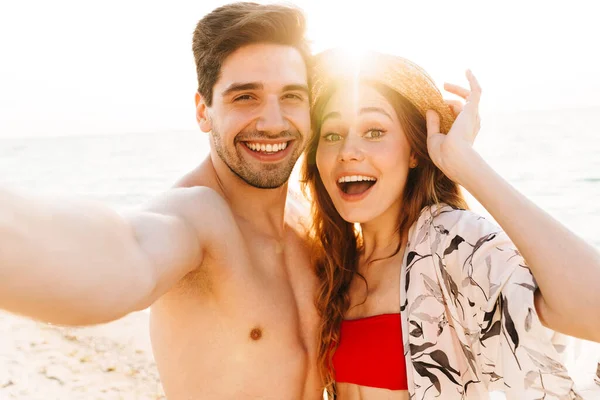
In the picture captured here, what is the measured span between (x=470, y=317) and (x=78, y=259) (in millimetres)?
1587

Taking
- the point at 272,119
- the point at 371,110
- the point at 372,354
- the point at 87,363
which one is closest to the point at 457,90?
the point at 371,110

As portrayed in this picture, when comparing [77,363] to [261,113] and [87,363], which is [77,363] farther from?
[261,113]

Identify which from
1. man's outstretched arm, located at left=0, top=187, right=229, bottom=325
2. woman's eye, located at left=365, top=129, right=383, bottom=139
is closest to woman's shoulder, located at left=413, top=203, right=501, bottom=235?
woman's eye, located at left=365, top=129, right=383, bottom=139

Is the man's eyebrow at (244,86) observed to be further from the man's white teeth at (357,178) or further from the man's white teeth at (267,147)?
the man's white teeth at (357,178)

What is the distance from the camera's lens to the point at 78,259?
4.58 feet

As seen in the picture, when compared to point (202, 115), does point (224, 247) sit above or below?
below

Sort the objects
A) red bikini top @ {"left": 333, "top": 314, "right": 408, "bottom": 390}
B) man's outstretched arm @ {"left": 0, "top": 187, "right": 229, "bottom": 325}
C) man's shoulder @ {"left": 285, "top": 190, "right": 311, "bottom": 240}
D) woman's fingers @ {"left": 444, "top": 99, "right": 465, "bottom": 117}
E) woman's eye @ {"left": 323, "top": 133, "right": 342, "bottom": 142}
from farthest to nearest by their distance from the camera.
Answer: man's shoulder @ {"left": 285, "top": 190, "right": 311, "bottom": 240} < woman's eye @ {"left": 323, "top": 133, "right": 342, "bottom": 142} < woman's fingers @ {"left": 444, "top": 99, "right": 465, "bottom": 117} < red bikini top @ {"left": 333, "top": 314, "right": 408, "bottom": 390} < man's outstretched arm @ {"left": 0, "top": 187, "right": 229, "bottom": 325}

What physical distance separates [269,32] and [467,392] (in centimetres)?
196

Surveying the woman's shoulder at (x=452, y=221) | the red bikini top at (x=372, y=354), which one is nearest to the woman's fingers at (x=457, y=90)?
the woman's shoulder at (x=452, y=221)

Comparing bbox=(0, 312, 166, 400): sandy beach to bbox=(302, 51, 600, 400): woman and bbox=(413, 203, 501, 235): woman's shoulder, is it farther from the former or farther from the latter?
bbox=(413, 203, 501, 235): woman's shoulder

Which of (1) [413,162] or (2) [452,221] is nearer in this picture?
(2) [452,221]

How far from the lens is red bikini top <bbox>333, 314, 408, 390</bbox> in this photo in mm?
2582

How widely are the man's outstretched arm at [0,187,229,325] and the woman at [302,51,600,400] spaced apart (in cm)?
113

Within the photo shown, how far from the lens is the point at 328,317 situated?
2.77 metres
